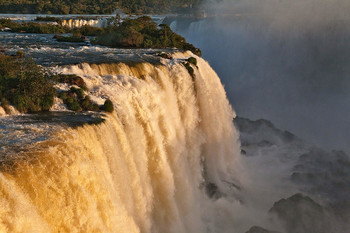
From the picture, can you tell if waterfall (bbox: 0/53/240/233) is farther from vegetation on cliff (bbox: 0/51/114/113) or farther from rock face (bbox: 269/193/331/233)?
rock face (bbox: 269/193/331/233)

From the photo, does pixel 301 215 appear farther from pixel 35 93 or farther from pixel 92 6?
pixel 92 6

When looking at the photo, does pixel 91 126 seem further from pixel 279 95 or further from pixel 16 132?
pixel 279 95

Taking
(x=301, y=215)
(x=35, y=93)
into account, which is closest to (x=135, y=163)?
(x=35, y=93)

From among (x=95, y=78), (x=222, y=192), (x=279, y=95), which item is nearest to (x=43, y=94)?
(x=95, y=78)

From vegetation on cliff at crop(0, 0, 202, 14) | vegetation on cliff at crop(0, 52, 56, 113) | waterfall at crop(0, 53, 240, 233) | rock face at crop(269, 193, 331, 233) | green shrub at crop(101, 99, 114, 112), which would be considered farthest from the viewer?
vegetation on cliff at crop(0, 0, 202, 14)

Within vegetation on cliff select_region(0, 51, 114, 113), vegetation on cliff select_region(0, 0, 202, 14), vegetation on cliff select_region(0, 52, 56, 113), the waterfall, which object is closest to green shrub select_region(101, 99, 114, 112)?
vegetation on cliff select_region(0, 51, 114, 113)
